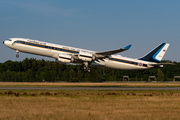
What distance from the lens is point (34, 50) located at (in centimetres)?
4409

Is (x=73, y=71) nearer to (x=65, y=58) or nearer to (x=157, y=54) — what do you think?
(x=157, y=54)

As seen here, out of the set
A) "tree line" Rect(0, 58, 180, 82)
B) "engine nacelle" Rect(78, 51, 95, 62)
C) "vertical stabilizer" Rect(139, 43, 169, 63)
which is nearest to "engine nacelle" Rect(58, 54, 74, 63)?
"engine nacelle" Rect(78, 51, 95, 62)

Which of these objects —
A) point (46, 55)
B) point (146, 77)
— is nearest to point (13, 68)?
point (146, 77)

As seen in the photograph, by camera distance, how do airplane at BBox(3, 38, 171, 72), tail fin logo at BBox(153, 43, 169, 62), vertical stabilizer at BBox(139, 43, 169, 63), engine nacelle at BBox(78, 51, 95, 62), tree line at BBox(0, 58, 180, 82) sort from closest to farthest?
1. airplane at BBox(3, 38, 171, 72)
2. engine nacelle at BBox(78, 51, 95, 62)
3. vertical stabilizer at BBox(139, 43, 169, 63)
4. tail fin logo at BBox(153, 43, 169, 62)
5. tree line at BBox(0, 58, 180, 82)

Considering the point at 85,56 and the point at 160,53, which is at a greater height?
the point at 160,53

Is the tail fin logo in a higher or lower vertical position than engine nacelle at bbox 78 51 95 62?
higher

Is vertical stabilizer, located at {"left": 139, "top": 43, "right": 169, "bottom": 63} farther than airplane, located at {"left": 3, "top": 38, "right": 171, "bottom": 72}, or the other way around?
vertical stabilizer, located at {"left": 139, "top": 43, "right": 169, "bottom": 63}

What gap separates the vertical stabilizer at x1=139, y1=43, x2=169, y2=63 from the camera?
53.3 meters

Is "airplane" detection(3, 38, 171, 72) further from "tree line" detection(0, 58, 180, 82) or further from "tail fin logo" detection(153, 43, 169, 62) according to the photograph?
"tree line" detection(0, 58, 180, 82)

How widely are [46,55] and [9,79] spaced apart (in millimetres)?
65236

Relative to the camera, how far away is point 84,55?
4650 cm

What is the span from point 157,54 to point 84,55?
18.6 metres

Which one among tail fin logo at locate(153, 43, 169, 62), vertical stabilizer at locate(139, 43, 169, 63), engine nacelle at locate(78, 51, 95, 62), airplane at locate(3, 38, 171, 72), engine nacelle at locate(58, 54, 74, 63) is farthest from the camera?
tail fin logo at locate(153, 43, 169, 62)

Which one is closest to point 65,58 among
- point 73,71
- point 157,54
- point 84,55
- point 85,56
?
point 84,55
